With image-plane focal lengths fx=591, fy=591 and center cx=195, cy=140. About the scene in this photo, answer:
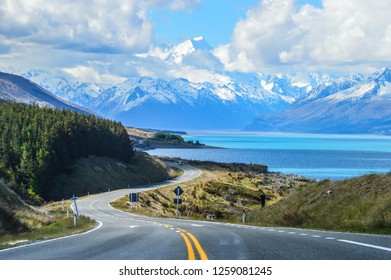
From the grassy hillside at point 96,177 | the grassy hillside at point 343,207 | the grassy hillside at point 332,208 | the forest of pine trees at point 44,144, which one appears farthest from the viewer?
the forest of pine trees at point 44,144

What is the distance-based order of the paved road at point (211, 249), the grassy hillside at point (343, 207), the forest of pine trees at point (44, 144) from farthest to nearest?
the forest of pine trees at point (44, 144)
the grassy hillside at point (343, 207)
the paved road at point (211, 249)

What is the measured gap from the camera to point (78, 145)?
10931 cm

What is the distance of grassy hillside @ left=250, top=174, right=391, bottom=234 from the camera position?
2594 centimetres

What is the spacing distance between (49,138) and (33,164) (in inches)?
374

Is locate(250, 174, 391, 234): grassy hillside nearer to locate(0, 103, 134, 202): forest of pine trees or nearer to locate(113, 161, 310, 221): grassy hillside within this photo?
locate(113, 161, 310, 221): grassy hillside

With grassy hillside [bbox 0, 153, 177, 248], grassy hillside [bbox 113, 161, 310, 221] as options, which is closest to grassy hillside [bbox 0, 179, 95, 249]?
grassy hillside [bbox 0, 153, 177, 248]

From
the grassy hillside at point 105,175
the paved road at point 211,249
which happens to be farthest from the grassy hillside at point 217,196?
the paved road at point 211,249

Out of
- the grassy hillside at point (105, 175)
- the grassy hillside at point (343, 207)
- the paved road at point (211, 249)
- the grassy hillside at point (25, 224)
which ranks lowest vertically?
the grassy hillside at point (25, 224)

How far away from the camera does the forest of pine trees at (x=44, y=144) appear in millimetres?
87562

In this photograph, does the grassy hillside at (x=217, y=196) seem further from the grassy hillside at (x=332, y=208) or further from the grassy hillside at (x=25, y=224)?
the grassy hillside at (x=25, y=224)

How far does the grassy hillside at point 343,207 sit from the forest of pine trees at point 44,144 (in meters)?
45.3

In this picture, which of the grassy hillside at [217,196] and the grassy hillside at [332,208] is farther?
the grassy hillside at [217,196]

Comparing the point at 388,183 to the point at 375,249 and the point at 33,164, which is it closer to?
the point at 375,249
